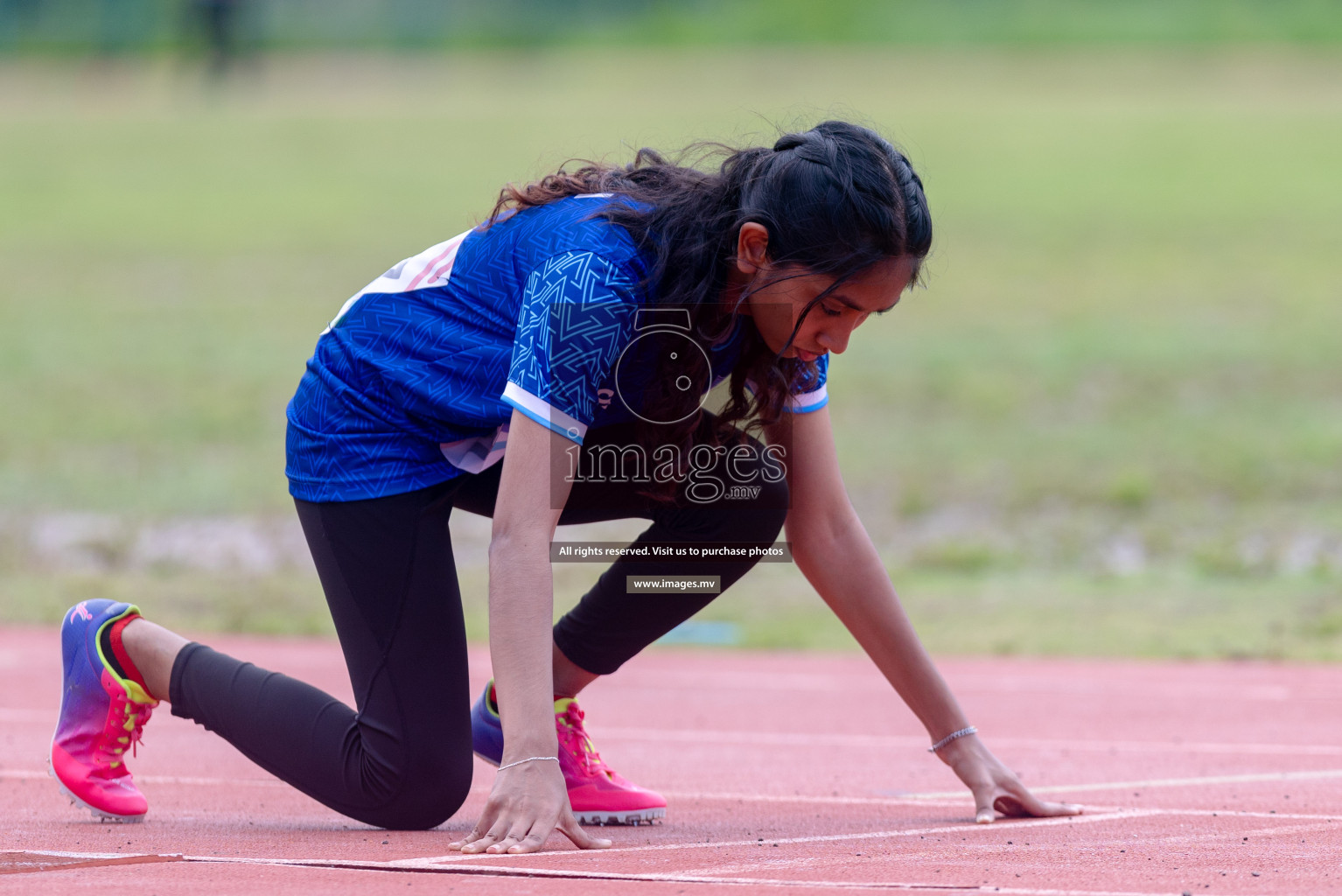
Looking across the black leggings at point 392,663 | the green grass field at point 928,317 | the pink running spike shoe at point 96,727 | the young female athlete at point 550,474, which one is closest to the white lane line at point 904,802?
the young female athlete at point 550,474

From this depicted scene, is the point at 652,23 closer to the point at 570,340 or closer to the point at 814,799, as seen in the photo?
the point at 814,799

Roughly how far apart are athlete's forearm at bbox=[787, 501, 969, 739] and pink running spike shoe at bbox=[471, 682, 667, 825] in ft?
1.99

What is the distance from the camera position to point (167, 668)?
3.70m

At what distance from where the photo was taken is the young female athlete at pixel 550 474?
3.11 meters

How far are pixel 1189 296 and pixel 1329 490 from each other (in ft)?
25.3

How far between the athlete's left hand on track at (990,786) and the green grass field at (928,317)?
1.38 meters

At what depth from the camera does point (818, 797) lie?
425cm

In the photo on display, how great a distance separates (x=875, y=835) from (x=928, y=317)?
1534cm

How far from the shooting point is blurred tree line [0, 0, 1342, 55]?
41719 mm

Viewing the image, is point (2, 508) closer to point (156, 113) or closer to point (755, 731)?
point (755, 731)

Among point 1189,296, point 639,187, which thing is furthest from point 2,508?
point 1189,296

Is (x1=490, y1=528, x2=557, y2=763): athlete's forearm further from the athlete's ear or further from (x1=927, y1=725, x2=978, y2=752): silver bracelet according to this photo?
(x1=927, y1=725, x2=978, y2=752): silver bracelet

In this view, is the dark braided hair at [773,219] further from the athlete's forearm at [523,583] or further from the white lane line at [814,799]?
the white lane line at [814,799]

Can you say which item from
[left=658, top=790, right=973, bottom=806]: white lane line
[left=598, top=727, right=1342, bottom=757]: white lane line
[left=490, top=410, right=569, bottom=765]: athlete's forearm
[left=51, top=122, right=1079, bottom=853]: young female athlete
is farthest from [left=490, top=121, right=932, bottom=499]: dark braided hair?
[left=598, top=727, right=1342, bottom=757]: white lane line
